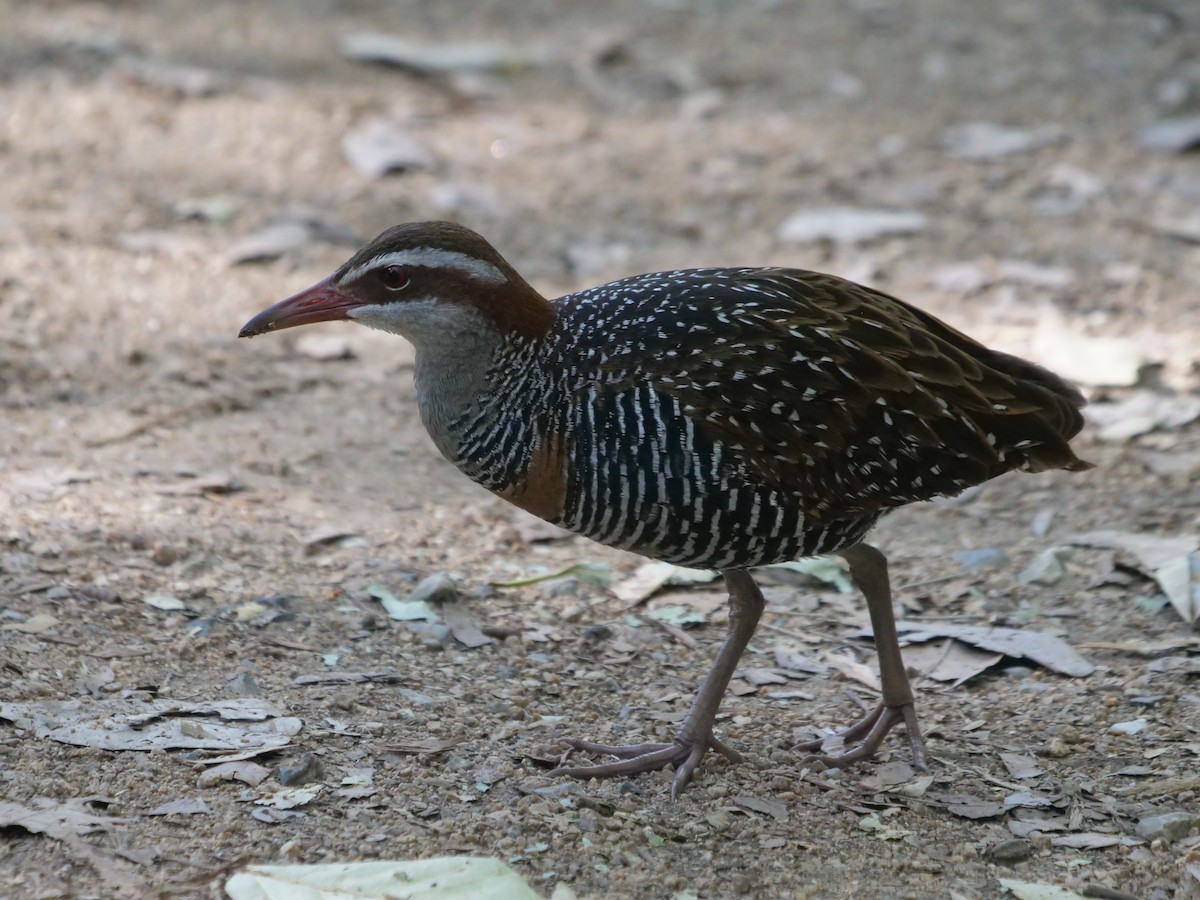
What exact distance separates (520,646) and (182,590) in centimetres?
134

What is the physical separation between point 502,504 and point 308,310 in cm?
208

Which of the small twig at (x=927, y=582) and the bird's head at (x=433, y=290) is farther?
the small twig at (x=927, y=582)

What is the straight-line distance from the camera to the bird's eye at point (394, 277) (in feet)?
16.5

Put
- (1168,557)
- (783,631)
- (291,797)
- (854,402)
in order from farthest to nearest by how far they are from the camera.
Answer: (1168,557) → (783,631) → (854,402) → (291,797)

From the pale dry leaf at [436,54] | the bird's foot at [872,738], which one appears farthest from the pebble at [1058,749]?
the pale dry leaf at [436,54]

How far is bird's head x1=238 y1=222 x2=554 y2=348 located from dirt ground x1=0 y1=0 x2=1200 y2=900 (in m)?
1.32

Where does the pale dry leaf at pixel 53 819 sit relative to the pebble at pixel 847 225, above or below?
below

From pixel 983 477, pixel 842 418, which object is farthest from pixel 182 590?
pixel 983 477

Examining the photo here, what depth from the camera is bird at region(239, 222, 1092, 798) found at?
4.82 meters

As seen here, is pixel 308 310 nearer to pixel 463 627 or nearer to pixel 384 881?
pixel 463 627

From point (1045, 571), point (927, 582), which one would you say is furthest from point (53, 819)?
point (1045, 571)

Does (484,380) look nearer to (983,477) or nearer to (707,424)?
(707,424)

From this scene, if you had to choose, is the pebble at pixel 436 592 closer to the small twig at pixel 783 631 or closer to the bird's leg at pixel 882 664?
the small twig at pixel 783 631

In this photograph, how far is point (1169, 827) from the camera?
4.67 meters
